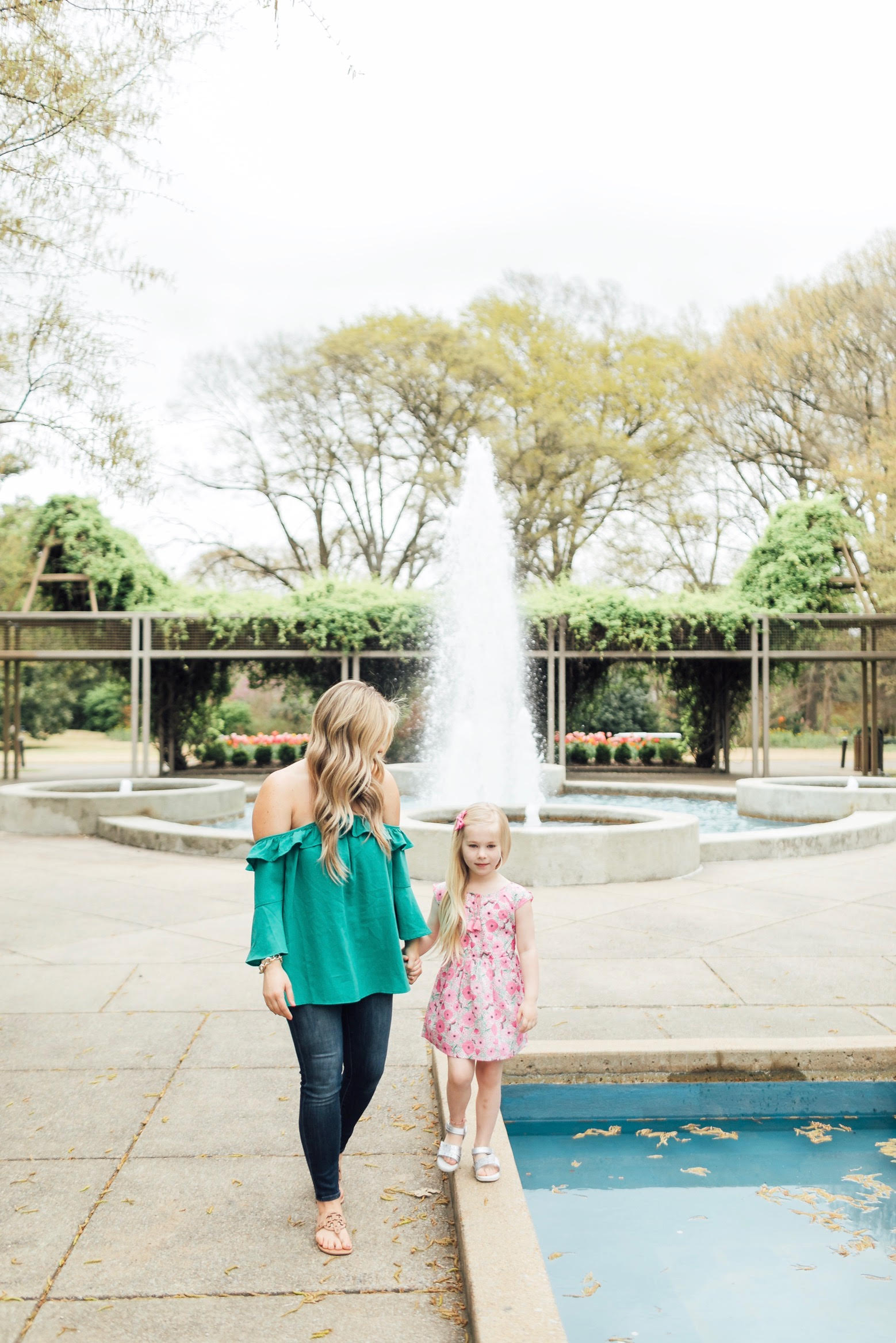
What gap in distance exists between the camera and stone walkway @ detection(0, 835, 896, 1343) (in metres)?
2.54

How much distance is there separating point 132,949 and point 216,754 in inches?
629

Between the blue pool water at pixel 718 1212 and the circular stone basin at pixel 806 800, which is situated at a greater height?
the circular stone basin at pixel 806 800

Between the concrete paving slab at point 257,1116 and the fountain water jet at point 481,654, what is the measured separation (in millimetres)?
10171

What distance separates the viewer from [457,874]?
10.5ft

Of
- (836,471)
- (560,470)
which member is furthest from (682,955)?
(560,470)

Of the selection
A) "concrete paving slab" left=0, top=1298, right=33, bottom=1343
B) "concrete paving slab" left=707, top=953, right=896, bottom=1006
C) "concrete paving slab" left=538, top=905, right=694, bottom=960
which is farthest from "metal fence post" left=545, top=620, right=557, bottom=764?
"concrete paving slab" left=0, top=1298, right=33, bottom=1343

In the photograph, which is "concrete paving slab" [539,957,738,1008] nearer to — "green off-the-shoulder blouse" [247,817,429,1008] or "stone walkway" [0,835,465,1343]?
"stone walkway" [0,835,465,1343]

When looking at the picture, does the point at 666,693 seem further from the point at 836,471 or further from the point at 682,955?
the point at 682,955

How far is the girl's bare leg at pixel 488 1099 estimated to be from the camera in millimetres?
3129

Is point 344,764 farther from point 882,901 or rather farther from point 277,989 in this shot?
point 882,901

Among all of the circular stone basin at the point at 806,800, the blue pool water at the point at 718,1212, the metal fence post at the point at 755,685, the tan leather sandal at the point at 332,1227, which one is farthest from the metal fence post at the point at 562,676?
the tan leather sandal at the point at 332,1227

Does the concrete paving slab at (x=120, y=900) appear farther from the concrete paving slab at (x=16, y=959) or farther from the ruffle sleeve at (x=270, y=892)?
the ruffle sleeve at (x=270, y=892)

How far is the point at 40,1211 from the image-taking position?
2936mm

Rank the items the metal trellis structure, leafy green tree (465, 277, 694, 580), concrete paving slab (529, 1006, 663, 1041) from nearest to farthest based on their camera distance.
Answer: concrete paving slab (529, 1006, 663, 1041)
the metal trellis structure
leafy green tree (465, 277, 694, 580)
